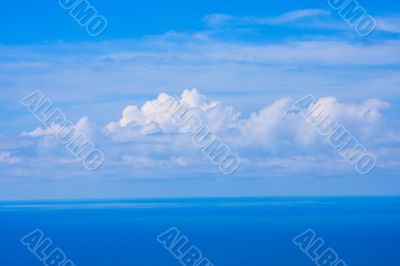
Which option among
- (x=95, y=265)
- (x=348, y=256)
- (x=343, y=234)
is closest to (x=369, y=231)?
(x=343, y=234)

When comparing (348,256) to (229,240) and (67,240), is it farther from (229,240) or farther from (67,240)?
(67,240)

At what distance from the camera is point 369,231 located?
56.4 meters

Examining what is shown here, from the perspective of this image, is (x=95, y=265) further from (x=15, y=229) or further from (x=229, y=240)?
(x=15, y=229)

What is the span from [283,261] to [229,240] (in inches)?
485

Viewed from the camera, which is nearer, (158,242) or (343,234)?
(158,242)

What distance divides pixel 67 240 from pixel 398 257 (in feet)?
78.7

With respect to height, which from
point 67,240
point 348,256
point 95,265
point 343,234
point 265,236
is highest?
point 343,234

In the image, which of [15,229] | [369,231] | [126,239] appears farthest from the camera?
[15,229]

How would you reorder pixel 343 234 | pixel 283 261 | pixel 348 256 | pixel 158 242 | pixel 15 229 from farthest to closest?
pixel 15 229 < pixel 343 234 < pixel 158 242 < pixel 348 256 < pixel 283 261

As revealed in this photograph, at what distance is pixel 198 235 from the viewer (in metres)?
53.6

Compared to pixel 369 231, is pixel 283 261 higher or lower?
lower

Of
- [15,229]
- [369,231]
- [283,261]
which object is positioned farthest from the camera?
[15,229]

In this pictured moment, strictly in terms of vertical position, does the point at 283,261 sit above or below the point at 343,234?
below

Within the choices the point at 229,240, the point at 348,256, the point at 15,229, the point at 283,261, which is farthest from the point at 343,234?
the point at 15,229
